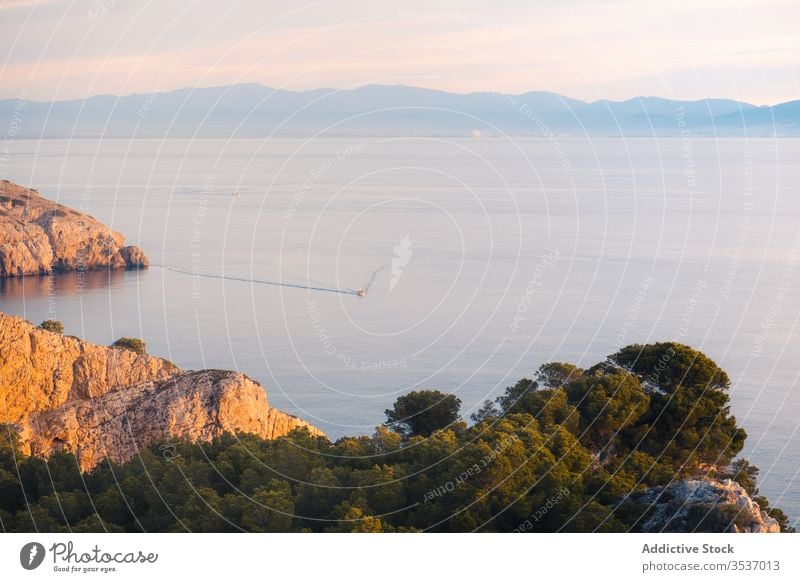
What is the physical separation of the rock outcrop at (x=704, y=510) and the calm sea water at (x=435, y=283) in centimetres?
1231

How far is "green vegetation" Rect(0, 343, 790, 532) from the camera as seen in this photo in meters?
19.0

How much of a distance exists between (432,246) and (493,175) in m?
61.6

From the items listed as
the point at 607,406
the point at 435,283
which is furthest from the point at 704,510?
the point at 435,283

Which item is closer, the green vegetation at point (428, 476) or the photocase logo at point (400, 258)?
the green vegetation at point (428, 476)

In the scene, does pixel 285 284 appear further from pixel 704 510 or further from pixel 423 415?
pixel 704 510

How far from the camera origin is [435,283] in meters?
68.0

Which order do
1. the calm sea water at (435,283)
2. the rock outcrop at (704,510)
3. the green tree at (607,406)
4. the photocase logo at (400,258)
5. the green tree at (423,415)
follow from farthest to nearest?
1. the photocase logo at (400,258)
2. the calm sea water at (435,283)
3. the green tree at (423,415)
4. the green tree at (607,406)
5. the rock outcrop at (704,510)

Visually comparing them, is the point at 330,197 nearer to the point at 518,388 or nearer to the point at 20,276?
the point at 20,276

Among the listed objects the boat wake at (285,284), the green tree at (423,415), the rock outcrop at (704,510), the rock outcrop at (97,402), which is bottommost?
the rock outcrop at (704,510)
